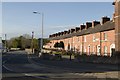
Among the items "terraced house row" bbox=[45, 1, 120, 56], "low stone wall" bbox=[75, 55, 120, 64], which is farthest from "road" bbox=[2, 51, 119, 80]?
"terraced house row" bbox=[45, 1, 120, 56]

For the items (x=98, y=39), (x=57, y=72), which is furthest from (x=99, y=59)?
(x=57, y=72)

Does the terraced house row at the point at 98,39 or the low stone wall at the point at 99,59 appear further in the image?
the terraced house row at the point at 98,39

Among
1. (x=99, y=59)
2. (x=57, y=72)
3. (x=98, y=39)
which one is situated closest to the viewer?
(x=57, y=72)

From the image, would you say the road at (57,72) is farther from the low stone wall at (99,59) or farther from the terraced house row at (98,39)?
the terraced house row at (98,39)

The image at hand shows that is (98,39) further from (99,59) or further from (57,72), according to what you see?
(57,72)

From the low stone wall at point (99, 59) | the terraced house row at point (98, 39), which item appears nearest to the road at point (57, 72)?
the low stone wall at point (99, 59)

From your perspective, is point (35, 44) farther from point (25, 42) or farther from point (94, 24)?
point (94, 24)

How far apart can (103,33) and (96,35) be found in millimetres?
4379

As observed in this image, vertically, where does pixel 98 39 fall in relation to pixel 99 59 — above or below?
above

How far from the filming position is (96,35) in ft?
207

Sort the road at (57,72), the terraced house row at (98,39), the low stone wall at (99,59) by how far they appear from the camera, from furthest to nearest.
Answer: the terraced house row at (98,39), the low stone wall at (99,59), the road at (57,72)

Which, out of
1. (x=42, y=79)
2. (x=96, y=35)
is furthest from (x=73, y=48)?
(x=42, y=79)

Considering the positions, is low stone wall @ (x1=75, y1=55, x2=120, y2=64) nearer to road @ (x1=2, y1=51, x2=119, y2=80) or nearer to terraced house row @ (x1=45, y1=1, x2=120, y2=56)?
terraced house row @ (x1=45, y1=1, x2=120, y2=56)

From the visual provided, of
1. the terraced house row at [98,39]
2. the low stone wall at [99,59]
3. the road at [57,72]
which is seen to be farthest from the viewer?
the terraced house row at [98,39]
